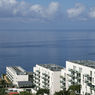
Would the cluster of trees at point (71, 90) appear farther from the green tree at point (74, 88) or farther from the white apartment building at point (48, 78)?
the white apartment building at point (48, 78)

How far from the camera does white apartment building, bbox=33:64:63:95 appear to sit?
51.1m

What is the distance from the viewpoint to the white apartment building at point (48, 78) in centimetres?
5112

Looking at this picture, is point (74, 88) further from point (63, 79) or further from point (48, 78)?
point (48, 78)

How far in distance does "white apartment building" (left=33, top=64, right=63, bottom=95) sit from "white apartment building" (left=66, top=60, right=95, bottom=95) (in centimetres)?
329

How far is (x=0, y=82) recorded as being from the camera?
58.5 metres

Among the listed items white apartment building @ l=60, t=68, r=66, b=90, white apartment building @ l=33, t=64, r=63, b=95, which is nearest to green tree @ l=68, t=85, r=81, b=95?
white apartment building @ l=60, t=68, r=66, b=90

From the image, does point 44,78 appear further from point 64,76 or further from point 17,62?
point 17,62

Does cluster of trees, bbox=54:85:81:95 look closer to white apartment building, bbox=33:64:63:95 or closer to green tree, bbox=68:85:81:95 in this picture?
green tree, bbox=68:85:81:95

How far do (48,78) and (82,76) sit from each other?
11076mm

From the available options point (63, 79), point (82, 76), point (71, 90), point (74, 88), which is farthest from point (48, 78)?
point (74, 88)

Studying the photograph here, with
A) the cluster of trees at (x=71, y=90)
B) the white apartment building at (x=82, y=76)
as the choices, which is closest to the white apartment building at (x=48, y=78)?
the white apartment building at (x=82, y=76)

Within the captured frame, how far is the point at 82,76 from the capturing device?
43.5 meters

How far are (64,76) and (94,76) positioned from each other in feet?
34.1

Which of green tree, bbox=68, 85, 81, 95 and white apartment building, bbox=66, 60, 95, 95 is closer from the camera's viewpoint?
white apartment building, bbox=66, 60, 95, 95
